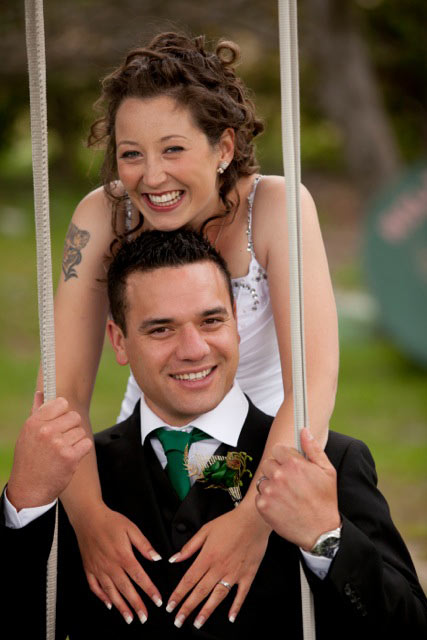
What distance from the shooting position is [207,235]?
143 inches

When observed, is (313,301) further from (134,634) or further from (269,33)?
(269,33)

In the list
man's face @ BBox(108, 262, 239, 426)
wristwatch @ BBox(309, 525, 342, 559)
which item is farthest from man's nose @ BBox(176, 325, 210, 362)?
wristwatch @ BBox(309, 525, 342, 559)

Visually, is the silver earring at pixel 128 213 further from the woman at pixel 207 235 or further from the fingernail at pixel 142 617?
the fingernail at pixel 142 617

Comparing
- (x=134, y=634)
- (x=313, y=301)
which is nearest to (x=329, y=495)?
(x=134, y=634)

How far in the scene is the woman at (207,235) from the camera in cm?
292

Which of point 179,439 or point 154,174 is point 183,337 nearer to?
point 179,439

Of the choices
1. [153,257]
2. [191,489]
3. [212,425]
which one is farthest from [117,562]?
[153,257]

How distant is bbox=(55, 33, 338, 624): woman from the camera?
9.57 ft

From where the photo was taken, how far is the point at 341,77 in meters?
11.7

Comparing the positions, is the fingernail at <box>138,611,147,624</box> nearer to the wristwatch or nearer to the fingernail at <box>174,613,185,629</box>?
the fingernail at <box>174,613,185,629</box>

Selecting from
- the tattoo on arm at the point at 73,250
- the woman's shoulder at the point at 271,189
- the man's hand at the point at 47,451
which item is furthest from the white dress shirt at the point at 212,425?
the woman's shoulder at the point at 271,189

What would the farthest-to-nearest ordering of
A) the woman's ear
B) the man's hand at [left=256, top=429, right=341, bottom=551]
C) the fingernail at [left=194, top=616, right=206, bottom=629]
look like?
the woman's ear
the fingernail at [left=194, top=616, right=206, bottom=629]
the man's hand at [left=256, top=429, right=341, bottom=551]

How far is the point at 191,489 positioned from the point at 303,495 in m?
0.53

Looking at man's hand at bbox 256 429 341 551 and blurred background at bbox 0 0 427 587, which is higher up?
blurred background at bbox 0 0 427 587
